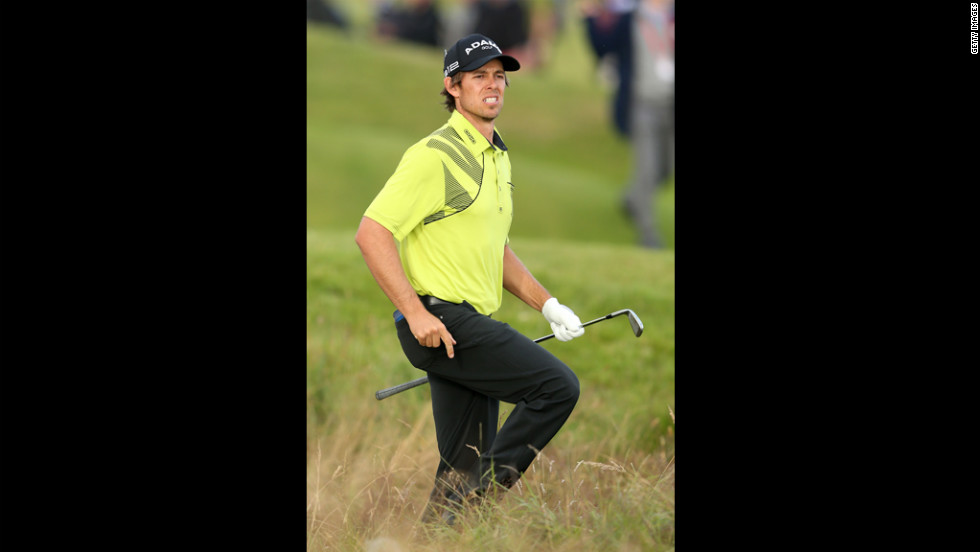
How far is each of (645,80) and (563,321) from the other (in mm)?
11259

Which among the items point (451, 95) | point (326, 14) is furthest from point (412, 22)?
point (451, 95)

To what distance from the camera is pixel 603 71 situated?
24219 mm

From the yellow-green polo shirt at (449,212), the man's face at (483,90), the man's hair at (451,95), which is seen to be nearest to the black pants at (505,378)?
the yellow-green polo shirt at (449,212)

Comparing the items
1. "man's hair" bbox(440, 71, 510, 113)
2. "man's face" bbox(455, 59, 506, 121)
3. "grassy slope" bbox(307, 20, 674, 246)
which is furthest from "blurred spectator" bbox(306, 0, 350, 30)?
"man's face" bbox(455, 59, 506, 121)

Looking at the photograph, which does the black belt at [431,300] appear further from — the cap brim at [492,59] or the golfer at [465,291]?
the cap brim at [492,59]

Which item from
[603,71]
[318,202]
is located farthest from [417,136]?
[603,71]

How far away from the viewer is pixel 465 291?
4301mm

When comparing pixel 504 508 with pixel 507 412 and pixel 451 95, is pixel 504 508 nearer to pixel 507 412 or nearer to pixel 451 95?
pixel 507 412

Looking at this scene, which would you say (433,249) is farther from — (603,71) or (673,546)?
(603,71)

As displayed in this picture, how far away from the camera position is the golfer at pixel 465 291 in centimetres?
415

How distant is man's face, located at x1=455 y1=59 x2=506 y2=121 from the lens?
4367mm

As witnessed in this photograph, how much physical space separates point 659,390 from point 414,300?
3.43 metres

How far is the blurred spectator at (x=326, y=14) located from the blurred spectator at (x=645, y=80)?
31.9 feet

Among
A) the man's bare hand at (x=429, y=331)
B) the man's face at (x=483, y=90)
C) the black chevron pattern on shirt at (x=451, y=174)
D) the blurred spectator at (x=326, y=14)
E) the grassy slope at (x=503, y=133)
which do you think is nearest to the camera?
the man's bare hand at (x=429, y=331)
